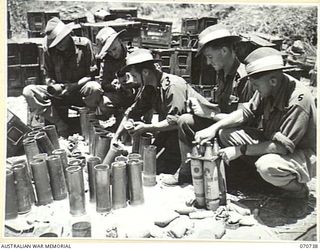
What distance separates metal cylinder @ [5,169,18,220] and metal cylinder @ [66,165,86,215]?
428 millimetres

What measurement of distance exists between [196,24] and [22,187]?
3944 mm

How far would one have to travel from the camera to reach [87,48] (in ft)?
15.7

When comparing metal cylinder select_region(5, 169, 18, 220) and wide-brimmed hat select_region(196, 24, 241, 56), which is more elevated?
wide-brimmed hat select_region(196, 24, 241, 56)

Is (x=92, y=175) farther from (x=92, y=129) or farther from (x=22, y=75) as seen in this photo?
(x=22, y=75)

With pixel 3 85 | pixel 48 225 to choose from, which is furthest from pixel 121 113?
pixel 48 225

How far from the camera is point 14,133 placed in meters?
4.10

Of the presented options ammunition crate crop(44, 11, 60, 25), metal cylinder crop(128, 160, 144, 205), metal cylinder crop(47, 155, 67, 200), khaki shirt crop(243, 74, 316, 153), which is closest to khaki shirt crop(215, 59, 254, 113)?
khaki shirt crop(243, 74, 316, 153)

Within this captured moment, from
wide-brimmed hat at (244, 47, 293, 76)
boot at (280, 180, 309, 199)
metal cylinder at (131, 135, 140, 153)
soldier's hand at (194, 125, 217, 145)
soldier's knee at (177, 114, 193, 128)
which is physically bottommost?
boot at (280, 180, 309, 199)

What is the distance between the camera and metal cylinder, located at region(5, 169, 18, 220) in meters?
3.06

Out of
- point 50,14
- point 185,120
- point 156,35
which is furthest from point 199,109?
point 50,14

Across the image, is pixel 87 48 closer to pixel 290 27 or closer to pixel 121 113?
pixel 121 113

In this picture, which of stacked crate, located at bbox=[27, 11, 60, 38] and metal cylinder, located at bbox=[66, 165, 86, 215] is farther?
stacked crate, located at bbox=[27, 11, 60, 38]

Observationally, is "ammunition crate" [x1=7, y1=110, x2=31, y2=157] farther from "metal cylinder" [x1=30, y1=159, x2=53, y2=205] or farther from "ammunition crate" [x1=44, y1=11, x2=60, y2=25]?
"ammunition crate" [x1=44, y1=11, x2=60, y2=25]

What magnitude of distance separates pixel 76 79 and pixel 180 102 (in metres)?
1.76
